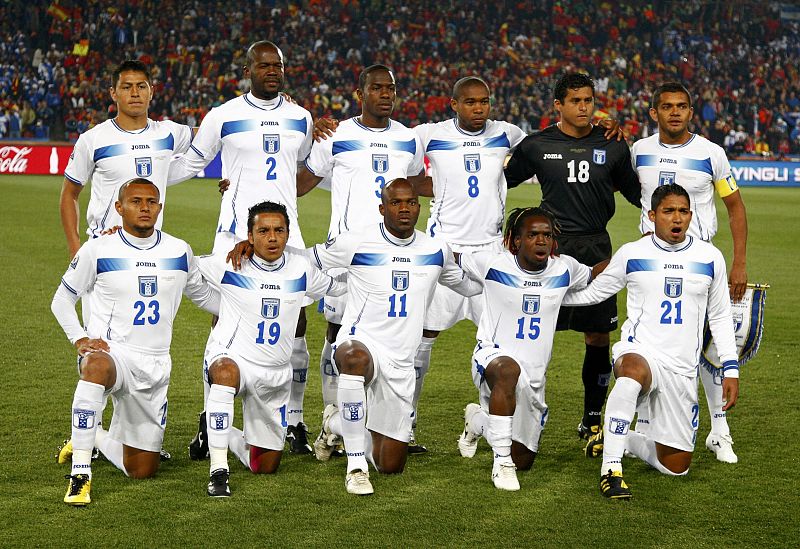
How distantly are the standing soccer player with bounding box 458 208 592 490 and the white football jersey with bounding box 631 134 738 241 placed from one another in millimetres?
830

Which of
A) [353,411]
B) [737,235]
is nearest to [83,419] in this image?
[353,411]

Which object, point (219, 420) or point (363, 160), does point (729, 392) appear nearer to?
point (363, 160)

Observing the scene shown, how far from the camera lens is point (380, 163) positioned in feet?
20.7

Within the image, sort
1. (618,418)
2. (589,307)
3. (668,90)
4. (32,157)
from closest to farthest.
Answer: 1. (618,418)
2. (668,90)
3. (589,307)
4. (32,157)

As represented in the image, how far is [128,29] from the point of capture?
3225cm

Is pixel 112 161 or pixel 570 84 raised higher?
pixel 570 84

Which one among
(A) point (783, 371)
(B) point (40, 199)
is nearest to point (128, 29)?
(B) point (40, 199)

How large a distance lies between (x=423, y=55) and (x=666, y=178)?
28762mm

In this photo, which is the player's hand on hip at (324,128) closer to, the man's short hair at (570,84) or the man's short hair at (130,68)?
the man's short hair at (130,68)

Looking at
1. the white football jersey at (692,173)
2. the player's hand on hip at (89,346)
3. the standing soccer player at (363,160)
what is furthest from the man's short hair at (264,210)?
the white football jersey at (692,173)

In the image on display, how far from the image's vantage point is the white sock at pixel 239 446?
561cm

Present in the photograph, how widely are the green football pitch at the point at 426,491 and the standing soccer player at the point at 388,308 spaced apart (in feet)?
0.91

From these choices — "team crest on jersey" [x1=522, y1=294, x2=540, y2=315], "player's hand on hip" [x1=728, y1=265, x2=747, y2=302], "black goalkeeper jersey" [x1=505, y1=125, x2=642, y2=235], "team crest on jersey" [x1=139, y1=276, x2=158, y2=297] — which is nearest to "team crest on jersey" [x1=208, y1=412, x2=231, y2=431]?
"team crest on jersey" [x1=139, y1=276, x2=158, y2=297]

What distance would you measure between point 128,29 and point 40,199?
1315 centimetres
